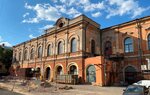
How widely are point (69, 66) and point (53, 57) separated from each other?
17.1 feet

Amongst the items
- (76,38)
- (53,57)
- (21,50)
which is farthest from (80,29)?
(21,50)

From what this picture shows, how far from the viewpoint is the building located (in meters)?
24.5

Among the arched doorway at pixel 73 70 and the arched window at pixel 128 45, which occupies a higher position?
the arched window at pixel 128 45

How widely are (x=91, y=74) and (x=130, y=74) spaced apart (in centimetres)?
593

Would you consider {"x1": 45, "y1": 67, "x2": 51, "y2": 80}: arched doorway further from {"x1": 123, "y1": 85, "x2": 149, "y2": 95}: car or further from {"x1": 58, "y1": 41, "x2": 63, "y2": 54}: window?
{"x1": 123, "y1": 85, "x2": 149, "y2": 95}: car

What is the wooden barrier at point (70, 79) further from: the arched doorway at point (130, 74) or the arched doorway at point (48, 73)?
Answer: the arched doorway at point (130, 74)

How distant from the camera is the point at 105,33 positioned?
30.0 metres

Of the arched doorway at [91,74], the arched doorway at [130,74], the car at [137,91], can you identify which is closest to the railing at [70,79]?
the arched doorway at [91,74]

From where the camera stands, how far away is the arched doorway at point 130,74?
24967mm

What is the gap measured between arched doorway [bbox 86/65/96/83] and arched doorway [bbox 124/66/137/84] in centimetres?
517

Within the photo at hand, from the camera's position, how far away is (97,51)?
Result: 2983 cm

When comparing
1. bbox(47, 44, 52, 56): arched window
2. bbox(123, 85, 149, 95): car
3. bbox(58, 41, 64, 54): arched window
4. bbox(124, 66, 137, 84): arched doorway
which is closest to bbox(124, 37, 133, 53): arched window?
bbox(124, 66, 137, 84): arched doorway

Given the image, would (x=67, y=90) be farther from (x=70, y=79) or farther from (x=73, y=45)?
(x=73, y=45)

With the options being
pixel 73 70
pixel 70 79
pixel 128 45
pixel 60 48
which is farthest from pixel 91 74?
pixel 60 48
